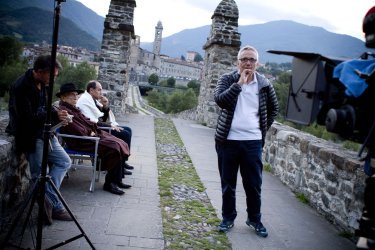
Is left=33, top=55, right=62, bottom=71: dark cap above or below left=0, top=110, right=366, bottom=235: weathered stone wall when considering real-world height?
above

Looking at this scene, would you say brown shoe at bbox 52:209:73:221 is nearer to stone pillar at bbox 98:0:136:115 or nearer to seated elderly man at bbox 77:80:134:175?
seated elderly man at bbox 77:80:134:175

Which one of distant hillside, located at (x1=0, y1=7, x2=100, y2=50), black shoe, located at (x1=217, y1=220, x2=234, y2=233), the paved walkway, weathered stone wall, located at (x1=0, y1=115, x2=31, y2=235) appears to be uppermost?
distant hillside, located at (x1=0, y1=7, x2=100, y2=50)

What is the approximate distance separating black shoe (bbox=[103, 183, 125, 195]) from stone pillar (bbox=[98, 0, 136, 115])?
6.77 m

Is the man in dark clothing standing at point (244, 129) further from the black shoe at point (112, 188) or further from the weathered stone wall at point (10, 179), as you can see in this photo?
the weathered stone wall at point (10, 179)

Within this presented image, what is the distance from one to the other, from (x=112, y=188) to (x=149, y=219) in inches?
37.9

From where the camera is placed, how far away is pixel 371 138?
1.81 meters

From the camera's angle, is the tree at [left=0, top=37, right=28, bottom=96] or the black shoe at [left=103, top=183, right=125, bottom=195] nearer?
the black shoe at [left=103, top=183, right=125, bottom=195]

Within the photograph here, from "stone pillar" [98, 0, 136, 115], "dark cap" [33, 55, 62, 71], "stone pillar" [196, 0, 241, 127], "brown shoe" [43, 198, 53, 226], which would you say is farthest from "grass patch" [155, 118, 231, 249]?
"stone pillar" [196, 0, 241, 127]

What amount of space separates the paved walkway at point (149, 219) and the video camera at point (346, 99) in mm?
1864

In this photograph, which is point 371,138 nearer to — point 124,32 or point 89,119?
point 89,119

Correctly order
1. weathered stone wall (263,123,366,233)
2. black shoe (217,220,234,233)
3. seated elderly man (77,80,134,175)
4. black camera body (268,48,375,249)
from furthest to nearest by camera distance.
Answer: seated elderly man (77,80,134,175) → weathered stone wall (263,123,366,233) → black shoe (217,220,234,233) → black camera body (268,48,375,249)

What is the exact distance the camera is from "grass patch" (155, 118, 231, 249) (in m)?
3.48

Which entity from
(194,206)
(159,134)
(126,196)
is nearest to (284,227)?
(194,206)

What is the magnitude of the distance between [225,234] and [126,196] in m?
1.52
